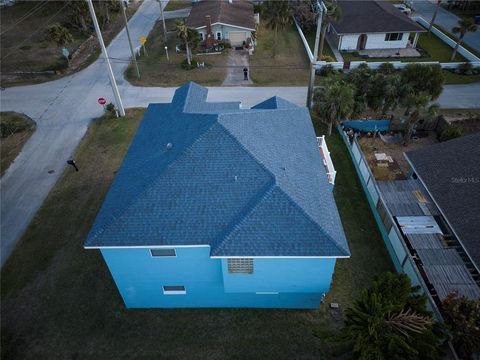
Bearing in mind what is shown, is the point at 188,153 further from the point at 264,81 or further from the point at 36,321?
the point at 264,81

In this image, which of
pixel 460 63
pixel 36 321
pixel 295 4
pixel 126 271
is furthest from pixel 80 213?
pixel 295 4

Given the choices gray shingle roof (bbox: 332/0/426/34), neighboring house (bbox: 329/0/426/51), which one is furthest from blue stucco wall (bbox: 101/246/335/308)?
gray shingle roof (bbox: 332/0/426/34)

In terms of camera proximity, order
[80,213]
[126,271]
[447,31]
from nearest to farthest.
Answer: [126,271]
[80,213]
[447,31]

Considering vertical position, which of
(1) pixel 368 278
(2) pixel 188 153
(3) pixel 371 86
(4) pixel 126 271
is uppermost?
(2) pixel 188 153

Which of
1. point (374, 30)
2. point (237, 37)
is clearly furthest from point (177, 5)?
point (374, 30)

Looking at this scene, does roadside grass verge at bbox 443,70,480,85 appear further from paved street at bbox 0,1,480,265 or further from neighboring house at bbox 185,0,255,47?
neighboring house at bbox 185,0,255,47

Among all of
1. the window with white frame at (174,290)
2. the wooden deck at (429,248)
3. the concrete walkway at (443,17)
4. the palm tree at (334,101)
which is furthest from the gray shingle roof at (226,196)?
the concrete walkway at (443,17)
